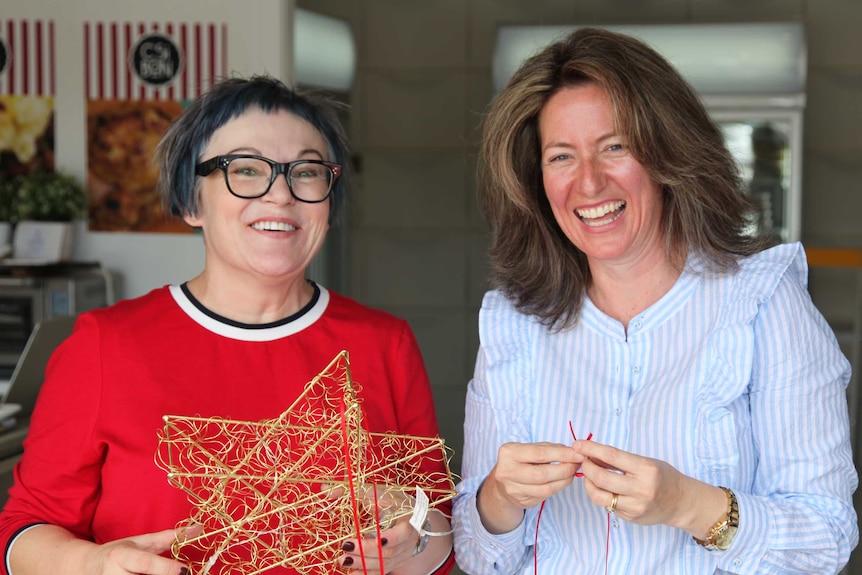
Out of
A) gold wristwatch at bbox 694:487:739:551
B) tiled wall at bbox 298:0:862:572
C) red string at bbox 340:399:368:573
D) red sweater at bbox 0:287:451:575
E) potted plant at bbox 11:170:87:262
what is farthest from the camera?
tiled wall at bbox 298:0:862:572

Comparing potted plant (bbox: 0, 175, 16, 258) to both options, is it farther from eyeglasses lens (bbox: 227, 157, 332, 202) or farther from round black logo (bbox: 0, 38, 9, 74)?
eyeglasses lens (bbox: 227, 157, 332, 202)

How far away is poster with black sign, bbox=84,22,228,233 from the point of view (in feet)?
14.4

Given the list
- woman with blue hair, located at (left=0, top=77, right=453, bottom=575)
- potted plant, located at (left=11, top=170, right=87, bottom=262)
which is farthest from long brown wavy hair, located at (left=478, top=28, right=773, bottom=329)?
potted plant, located at (left=11, top=170, right=87, bottom=262)

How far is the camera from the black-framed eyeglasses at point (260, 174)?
168cm

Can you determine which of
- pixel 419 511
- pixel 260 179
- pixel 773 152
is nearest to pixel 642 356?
pixel 419 511

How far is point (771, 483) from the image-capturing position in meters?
1.50

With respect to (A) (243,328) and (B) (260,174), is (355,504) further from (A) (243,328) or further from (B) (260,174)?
(B) (260,174)

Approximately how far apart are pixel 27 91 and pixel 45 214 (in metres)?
0.61

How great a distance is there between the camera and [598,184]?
1.60 m

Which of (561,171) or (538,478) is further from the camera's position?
(561,171)

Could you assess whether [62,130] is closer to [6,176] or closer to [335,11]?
[6,176]

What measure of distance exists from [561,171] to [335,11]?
16.9 ft

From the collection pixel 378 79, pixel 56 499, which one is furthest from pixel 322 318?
pixel 378 79

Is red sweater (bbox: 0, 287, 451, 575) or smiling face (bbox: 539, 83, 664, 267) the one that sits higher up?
smiling face (bbox: 539, 83, 664, 267)
